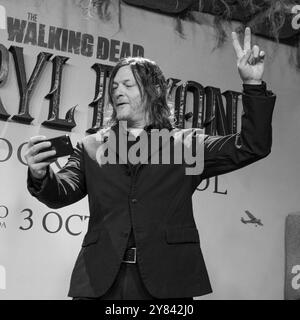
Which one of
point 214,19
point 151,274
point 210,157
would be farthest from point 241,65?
point 214,19

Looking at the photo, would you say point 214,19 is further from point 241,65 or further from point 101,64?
point 241,65

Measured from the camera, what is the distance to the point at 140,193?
147cm

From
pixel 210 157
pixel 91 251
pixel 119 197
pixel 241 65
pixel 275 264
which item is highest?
pixel 241 65

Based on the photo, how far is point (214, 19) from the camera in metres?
3.07

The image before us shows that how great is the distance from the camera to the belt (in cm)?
141

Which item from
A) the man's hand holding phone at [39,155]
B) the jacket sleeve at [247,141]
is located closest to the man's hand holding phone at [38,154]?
the man's hand holding phone at [39,155]

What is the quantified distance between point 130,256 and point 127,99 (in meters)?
0.44

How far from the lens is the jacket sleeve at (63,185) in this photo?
1.39 m

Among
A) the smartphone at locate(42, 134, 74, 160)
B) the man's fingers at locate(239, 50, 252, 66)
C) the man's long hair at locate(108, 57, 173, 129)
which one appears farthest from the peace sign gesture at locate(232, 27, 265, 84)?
the smartphone at locate(42, 134, 74, 160)

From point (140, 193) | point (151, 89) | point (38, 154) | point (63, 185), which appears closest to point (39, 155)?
point (38, 154)

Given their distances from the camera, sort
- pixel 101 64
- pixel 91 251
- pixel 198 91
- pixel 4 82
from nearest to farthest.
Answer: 1. pixel 91 251
2. pixel 4 82
3. pixel 101 64
4. pixel 198 91

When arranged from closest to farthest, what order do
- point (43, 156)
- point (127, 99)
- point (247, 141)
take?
point (43, 156), point (247, 141), point (127, 99)

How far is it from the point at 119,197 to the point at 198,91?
5.06 feet

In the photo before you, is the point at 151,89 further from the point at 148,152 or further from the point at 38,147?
the point at 38,147
